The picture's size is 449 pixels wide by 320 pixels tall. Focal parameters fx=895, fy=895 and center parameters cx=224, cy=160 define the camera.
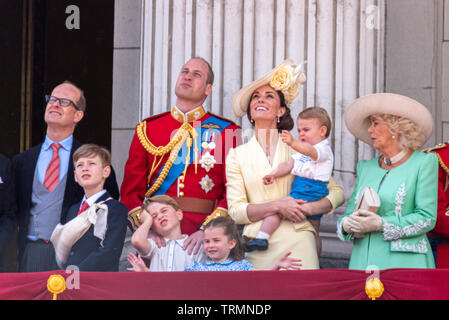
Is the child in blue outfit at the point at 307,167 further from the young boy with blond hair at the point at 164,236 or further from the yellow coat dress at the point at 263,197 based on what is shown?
the young boy with blond hair at the point at 164,236

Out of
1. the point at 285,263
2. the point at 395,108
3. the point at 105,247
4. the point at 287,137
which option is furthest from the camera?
the point at 395,108

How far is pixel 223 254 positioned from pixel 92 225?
719 millimetres

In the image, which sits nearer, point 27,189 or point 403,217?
point 403,217

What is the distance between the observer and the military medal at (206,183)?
5.20 metres

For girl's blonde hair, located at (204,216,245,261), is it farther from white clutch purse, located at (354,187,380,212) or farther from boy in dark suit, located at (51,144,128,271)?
white clutch purse, located at (354,187,380,212)

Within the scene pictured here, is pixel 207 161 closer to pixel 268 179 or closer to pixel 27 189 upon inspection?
pixel 268 179

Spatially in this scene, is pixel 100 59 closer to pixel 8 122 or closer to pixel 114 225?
pixel 8 122

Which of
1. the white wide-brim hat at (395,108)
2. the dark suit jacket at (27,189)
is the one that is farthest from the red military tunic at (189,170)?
the white wide-brim hat at (395,108)

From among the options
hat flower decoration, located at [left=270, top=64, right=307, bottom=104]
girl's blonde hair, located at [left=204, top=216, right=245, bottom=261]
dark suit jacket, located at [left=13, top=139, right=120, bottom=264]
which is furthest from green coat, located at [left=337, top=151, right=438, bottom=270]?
dark suit jacket, located at [left=13, top=139, right=120, bottom=264]

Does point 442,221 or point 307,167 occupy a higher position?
point 307,167

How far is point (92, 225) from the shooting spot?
4.76 metres

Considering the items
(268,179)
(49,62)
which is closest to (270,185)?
(268,179)

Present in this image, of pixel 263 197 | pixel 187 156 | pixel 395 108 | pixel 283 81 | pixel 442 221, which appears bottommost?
pixel 442 221
